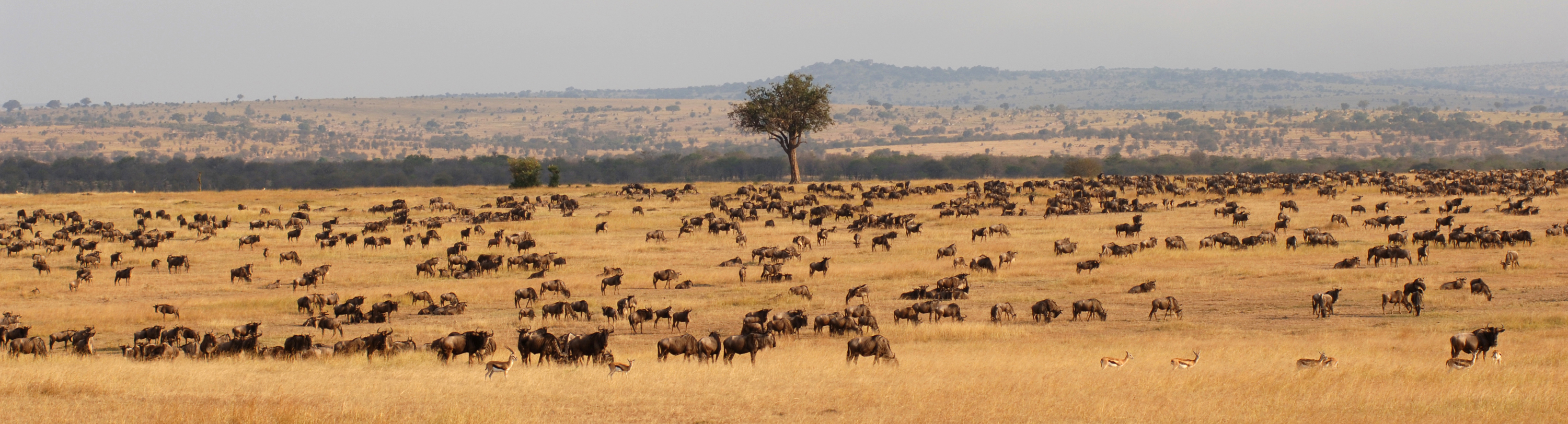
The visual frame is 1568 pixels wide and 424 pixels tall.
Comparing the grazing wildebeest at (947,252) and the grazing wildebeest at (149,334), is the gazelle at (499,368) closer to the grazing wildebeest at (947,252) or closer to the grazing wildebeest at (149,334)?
the grazing wildebeest at (149,334)

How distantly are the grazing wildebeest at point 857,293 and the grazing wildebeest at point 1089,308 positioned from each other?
540cm

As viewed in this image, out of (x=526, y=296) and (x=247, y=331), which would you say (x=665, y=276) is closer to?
(x=526, y=296)

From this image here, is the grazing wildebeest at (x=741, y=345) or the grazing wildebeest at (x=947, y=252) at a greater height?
the grazing wildebeest at (x=741, y=345)

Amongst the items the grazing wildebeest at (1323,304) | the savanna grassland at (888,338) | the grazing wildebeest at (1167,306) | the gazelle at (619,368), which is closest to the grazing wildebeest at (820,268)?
the savanna grassland at (888,338)

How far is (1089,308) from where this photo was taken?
25453mm

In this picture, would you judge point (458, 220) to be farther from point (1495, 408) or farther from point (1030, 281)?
point (1495, 408)

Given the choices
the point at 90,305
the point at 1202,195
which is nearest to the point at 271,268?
the point at 90,305

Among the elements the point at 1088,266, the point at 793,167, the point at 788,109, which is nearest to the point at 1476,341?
the point at 1088,266

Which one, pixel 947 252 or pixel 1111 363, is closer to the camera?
pixel 1111 363

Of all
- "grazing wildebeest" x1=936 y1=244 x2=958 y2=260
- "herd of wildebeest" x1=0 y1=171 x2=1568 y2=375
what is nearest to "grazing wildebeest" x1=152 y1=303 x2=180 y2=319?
"herd of wildebeest" x1=0 y1=171 x2=1568 y2=375

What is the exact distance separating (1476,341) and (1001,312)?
949 cm

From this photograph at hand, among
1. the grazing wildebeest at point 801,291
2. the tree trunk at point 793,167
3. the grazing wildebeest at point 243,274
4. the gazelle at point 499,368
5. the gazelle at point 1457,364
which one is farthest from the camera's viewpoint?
the tree trunk at point 793,167

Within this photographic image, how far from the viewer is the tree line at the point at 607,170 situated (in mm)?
119188

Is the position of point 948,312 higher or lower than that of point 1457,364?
lower
